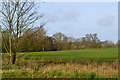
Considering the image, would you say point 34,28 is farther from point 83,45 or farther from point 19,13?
point 83,45

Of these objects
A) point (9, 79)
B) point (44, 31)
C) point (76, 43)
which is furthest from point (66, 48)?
point (9, 79)

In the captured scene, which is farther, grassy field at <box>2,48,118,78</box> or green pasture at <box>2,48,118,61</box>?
green pasture at <box>2,48,118,61</box>

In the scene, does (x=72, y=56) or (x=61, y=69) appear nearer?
(x=61, y=69)

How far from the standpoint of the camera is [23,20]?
13.8m

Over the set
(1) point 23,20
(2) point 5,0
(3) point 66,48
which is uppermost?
(2) point 5,0

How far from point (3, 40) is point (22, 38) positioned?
5.29 ft

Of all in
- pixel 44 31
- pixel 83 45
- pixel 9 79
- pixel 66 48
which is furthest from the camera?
pixel 83 45

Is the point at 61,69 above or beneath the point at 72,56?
above

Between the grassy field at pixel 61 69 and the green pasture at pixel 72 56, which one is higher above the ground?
the grassy field at pixel 61 69

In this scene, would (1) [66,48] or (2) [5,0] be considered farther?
(1) [66,48]

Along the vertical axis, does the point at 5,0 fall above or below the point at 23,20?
above

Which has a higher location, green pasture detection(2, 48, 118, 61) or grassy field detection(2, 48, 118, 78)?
grassy field detection(2, 48, 118, 78)

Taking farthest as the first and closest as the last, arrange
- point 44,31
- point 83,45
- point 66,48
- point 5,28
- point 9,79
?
point 83,45, point 66,48, point 44,31, point 5,28, point 9,79

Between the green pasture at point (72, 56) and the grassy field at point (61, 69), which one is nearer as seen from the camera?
the grassy field at point (61, 69)
